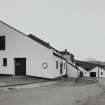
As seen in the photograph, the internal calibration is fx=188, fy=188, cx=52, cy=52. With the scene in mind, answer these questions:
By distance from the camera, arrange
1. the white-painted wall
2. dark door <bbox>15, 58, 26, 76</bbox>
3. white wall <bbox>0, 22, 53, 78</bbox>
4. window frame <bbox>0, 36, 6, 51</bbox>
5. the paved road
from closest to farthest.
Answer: the paved road
white wall <bbox>0, 22, 53, 78</bbox>
dark door <bbox>15, 58, 26, 76</bbox>
window frame <bbox>0, 36, 6, 51</bbox>
the white-painted wall

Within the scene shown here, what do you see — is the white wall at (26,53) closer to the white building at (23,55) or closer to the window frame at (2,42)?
the white building at (23,55)

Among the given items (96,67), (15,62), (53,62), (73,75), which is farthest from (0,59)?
(96,67)

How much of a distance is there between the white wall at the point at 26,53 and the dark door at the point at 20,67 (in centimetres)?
49

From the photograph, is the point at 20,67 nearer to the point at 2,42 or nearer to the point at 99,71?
the point at 2,42

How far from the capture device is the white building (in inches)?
867

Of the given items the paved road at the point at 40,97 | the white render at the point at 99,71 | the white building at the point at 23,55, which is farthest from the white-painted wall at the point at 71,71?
the white render at the point at 99,71

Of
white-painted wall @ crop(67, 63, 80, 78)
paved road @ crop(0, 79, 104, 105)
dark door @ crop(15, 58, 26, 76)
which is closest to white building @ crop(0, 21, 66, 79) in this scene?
dark door @ crop(15, 58, 26, 76)

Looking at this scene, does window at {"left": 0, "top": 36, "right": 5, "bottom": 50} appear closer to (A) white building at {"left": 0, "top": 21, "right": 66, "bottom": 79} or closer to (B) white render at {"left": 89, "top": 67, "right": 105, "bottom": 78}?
(A) white building at {"left": 0, "top": 21, "right": 66, "bottom": 79}

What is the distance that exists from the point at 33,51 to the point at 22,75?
11.0ft

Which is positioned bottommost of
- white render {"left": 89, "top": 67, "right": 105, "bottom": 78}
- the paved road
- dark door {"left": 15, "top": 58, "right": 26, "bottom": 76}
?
white render {"left": 89, "top": 67, "right": 105, "bottom": 78}

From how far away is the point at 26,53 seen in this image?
2266 cm

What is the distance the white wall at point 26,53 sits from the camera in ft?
72.2

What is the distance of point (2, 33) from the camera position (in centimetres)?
2400

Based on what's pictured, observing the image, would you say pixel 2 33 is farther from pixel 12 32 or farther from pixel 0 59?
pixel 0 59
